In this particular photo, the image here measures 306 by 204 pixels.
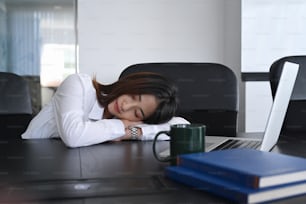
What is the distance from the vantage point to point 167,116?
4.13 feet

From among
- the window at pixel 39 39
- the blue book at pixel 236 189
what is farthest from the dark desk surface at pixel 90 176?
the window at pixel 39 39

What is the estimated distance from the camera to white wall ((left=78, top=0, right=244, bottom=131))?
294cm

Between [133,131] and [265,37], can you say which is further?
[265,37]

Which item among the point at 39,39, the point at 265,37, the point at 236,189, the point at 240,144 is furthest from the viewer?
the point at 39,39

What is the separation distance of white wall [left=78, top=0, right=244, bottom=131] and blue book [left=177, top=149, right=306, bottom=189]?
2284 millimetres

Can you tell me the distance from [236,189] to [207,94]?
3.56 feet

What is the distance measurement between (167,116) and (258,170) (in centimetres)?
70

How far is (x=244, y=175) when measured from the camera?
55 cm

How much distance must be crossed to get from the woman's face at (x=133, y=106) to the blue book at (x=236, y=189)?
0.55 metres

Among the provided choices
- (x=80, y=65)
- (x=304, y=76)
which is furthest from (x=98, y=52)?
(x=304, y=76)

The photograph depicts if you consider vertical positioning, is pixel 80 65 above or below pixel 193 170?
above

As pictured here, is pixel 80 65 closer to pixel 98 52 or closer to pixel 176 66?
pixel 98 52

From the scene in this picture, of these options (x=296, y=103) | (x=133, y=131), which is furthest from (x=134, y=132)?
(x=296, y=103)

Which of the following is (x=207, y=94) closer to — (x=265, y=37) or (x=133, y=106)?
(x=133, y=106)
